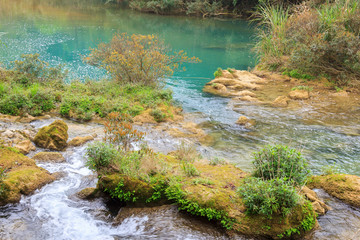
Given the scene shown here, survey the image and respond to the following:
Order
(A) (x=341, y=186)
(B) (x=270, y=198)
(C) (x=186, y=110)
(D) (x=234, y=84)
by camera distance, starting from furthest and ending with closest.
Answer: (D) (x=234, y=84), (C) (x=186, y=110), (A) (x=341, y=186), (B) (x=270, y=198)

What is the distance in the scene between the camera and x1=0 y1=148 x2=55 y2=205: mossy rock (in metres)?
5.94

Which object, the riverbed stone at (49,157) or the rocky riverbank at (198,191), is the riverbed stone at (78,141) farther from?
the rocky riverbank at (198,191)

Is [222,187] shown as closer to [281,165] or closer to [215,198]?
[215,198]

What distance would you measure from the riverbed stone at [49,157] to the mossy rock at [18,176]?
0.51 m

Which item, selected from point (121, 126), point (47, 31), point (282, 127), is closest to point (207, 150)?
point (121, 126)

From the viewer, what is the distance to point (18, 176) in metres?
6.26

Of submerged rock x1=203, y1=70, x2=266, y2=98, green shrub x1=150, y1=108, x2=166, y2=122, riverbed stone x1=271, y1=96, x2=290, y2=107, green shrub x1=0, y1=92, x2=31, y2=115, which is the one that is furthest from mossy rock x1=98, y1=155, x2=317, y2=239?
submerged rock x1=203, y1=70, x2=266, y2=98

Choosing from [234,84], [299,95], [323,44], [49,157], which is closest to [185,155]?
[49,157]

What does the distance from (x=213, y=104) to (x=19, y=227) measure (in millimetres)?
10293

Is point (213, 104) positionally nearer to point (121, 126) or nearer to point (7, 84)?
point (121, 126)

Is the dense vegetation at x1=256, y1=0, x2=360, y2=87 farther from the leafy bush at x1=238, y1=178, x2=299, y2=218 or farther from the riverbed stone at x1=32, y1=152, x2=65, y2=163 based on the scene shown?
the riverbed stone at x1=32, y1=152, x2=65, y2=163

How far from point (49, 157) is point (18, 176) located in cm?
146

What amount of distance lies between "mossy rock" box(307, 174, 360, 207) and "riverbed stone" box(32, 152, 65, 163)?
581 centimetres

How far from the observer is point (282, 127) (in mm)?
11484
